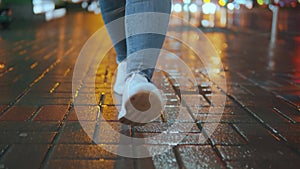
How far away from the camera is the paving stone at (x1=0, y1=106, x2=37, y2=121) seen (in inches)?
78.2

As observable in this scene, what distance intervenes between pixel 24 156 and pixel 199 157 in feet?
2.31

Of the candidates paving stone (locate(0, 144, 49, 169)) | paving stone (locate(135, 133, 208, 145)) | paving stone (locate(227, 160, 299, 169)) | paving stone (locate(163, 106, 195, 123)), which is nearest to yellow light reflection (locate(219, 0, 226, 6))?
paving stone (locate(163, 106, 195, 123))

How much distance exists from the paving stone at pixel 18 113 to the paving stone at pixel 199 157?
899 millimetres

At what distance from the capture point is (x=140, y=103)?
5.19 ft

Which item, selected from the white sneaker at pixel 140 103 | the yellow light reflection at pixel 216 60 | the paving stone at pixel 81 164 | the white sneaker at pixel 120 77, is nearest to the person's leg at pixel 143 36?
the white sneaker at pixel 140 103

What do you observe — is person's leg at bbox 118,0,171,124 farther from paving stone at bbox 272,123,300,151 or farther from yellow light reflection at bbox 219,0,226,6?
yellow light reflection at bbox 219,0,226,6

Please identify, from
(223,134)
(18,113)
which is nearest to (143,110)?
(223,134)

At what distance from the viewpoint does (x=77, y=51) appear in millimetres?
4895

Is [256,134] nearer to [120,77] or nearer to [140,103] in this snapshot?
[140,103]

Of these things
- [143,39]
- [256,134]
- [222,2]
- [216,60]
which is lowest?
[216,60]

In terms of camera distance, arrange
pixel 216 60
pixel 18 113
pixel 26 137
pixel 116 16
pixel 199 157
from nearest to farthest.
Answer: pixel 199 157, pixel 26 137, pixel 18 113, pixel 116 16, pixel 216 60

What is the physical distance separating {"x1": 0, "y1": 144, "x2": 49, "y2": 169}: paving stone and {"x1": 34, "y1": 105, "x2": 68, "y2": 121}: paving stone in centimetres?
40

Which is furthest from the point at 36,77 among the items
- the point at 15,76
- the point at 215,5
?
the point at 215,5

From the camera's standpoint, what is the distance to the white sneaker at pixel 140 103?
1.57 metres
